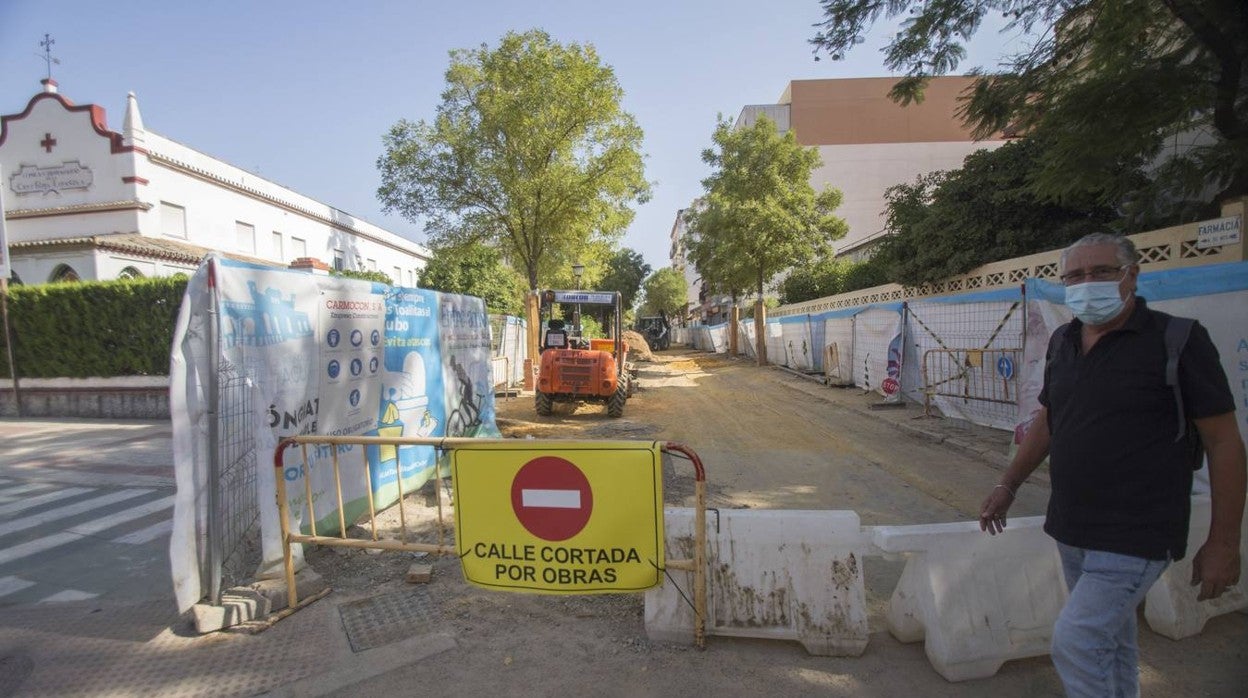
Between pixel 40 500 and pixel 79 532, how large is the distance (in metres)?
1.91

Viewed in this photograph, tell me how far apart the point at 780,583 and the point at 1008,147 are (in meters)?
11.5

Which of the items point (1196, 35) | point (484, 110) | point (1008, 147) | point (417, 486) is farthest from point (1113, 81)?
point (484, 110)

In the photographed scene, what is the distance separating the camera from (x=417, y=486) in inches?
235

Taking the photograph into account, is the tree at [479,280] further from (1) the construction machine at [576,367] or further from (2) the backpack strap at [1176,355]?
(2) the backpack strap at [1176,355]

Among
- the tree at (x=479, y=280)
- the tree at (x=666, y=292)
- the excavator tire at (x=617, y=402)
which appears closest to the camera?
the excavator tire at (x=617, y=402)

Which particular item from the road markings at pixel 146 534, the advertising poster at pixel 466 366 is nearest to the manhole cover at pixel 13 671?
the road markings at pixel 146 534

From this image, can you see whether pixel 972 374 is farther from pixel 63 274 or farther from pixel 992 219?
pixel 63 274

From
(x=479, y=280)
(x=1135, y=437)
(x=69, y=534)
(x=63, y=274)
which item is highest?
(x=479, y=280)

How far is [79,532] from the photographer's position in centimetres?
541

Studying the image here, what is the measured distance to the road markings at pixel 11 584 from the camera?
4180mm

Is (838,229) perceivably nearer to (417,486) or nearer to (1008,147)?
(1008,147)

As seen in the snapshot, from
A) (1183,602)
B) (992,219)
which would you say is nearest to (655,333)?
(992,219)

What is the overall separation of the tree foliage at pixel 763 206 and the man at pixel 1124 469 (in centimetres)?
2118

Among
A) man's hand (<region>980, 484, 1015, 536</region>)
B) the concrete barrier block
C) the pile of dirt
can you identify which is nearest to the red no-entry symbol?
man's hand (<region>980, 484, 1015, 536</region>)
